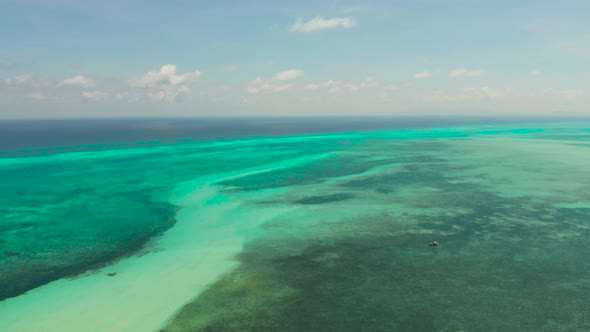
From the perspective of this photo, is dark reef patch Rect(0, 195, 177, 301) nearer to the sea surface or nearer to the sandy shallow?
the sea surface

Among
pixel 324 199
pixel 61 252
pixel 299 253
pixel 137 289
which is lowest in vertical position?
pixel 137 289

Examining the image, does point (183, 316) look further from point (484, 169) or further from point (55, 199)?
point (484, 169)

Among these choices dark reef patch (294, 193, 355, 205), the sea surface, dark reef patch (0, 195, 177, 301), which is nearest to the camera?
the sea surface

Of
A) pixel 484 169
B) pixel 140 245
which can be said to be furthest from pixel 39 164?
pixel 484 169

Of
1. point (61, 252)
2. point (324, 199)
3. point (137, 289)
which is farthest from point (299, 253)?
point (61, 252)

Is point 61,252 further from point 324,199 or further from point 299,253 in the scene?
point 324,199

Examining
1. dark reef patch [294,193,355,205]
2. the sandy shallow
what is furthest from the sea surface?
dark reef patch [294,193,355,205]

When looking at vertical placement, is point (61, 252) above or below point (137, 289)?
above

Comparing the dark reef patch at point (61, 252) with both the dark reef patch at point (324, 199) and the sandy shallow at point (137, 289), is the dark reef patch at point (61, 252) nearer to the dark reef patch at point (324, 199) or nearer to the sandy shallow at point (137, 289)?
the sandy shallow at point (137, 289)
